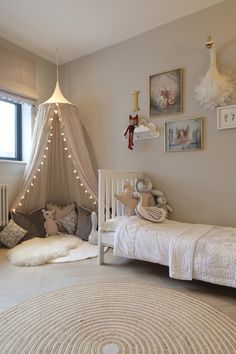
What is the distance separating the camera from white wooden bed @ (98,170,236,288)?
Answer: 1944 mm

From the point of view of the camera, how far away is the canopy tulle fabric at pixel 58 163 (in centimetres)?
334

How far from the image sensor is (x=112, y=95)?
3.50m

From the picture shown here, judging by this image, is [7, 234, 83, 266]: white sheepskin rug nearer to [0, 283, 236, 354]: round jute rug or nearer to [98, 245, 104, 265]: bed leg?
[98, 245, 104, 265]: bed leg

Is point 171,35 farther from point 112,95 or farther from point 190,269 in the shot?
point 190,269

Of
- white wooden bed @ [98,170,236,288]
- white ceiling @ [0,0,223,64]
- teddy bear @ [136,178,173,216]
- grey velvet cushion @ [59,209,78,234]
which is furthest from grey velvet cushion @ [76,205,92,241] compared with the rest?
white ceiling @ [0,0,223,64]

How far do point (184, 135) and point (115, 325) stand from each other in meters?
2.08

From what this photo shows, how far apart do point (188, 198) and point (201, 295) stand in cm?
115

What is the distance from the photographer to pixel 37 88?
146 inches

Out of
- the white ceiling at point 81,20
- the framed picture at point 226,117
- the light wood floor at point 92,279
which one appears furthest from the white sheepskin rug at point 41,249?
the white ceiling at point 81,20

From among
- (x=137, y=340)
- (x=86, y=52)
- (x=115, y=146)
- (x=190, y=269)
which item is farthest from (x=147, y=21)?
(x=137, y=340)

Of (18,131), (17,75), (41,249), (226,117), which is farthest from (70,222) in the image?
(226,117)

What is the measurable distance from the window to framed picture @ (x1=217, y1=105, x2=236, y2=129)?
8.21 ft

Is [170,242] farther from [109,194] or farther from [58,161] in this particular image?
[58,161]

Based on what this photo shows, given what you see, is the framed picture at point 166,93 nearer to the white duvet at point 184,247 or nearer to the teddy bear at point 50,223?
the white duvet at point 184,247
